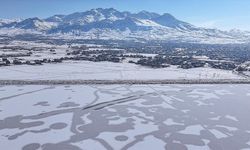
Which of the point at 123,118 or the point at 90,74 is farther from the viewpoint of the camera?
the point at 90,74

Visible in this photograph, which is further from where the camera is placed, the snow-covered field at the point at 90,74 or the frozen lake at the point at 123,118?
the snow-covered field at the point at 90,74

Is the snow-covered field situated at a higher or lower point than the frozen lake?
higher

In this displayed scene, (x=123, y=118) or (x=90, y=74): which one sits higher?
(x=90, y=74)

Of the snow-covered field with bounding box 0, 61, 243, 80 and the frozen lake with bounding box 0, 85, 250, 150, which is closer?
the frozen lake with bounding box 0, 85, 250, 150

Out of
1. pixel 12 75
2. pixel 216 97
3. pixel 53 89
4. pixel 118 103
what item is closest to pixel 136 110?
pixel 118 103

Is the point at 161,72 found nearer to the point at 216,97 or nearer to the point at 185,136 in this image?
the point at 216,97

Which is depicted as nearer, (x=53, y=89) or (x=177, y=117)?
(x=177, y=117)

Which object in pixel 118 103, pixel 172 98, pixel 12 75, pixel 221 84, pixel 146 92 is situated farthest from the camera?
pixel 12 75

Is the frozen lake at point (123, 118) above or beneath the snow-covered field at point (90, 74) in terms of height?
beneath
